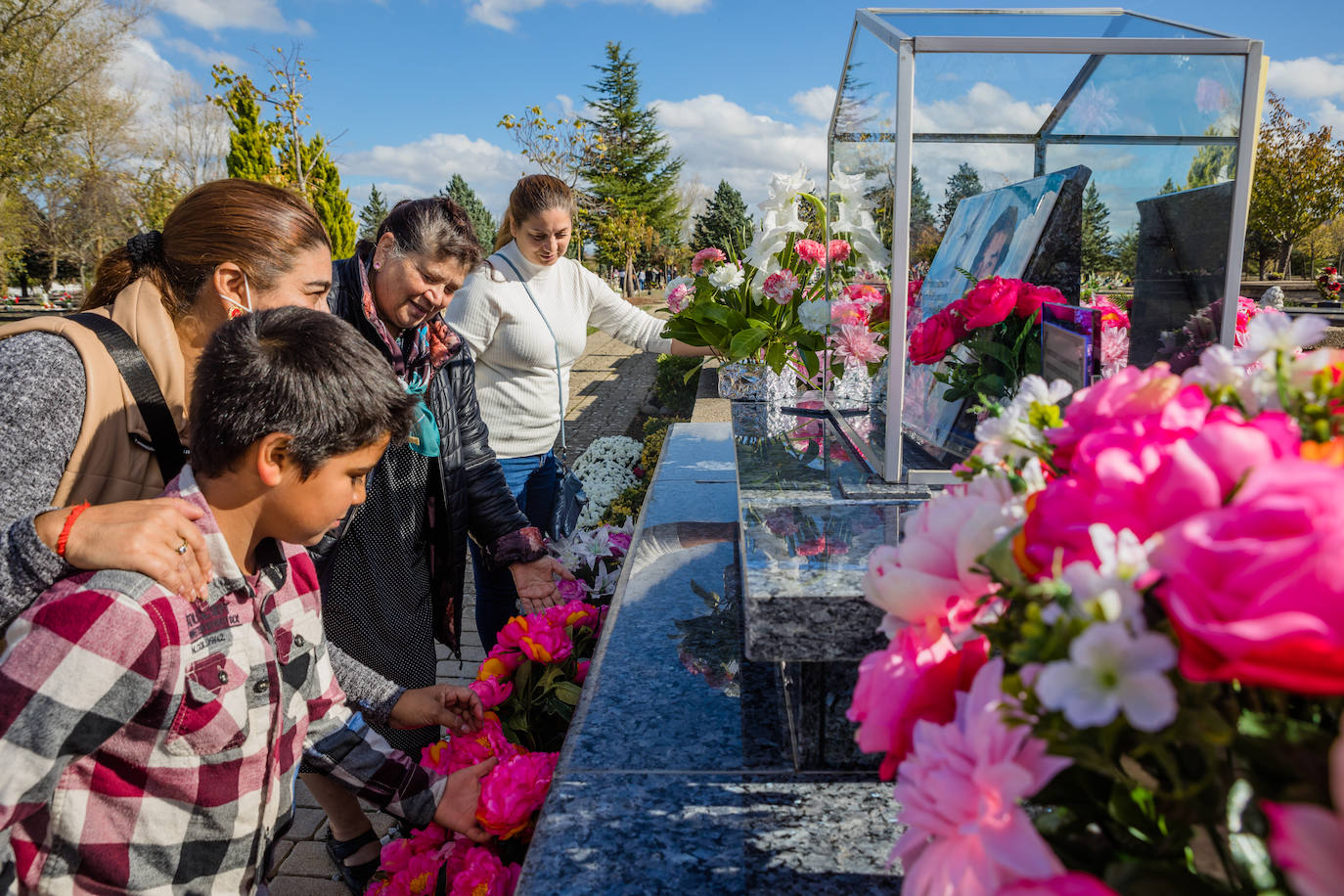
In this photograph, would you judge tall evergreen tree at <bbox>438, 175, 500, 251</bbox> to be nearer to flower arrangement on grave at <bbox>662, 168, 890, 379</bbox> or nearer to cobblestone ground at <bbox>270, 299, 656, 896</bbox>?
cobblestone ground at <bbox>270, 299, 656, 896</bbox>

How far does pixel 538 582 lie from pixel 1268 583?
2.34 metres

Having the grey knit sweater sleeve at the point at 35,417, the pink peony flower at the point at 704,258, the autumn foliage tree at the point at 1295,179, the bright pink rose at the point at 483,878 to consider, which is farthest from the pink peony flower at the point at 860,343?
the autumn foliage tree at the point at 1295,179

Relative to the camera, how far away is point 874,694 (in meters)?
0.67

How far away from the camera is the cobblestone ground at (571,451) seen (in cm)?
273

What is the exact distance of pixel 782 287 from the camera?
279 cm

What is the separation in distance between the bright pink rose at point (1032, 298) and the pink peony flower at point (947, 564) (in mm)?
1214

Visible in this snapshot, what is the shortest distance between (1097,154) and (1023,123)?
0.87 ft

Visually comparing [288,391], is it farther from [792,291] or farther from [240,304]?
[792,291]

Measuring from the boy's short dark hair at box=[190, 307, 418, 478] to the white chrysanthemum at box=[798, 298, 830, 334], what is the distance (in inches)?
59.9

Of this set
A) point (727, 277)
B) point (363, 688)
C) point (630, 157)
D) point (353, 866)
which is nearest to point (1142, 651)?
point (363, 688)

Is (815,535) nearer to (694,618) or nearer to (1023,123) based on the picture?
(694,618)

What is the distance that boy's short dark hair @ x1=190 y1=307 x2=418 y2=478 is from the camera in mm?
1383

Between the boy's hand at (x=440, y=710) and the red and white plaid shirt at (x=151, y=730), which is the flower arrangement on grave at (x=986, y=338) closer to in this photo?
the boy's hand at (x=440, y=710)

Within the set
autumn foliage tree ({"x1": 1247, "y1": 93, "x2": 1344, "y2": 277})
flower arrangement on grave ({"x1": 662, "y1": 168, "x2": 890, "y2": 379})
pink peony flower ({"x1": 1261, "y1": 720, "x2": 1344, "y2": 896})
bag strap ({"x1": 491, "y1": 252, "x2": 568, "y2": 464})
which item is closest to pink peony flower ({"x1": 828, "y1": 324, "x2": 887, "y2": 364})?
flower arrangement on grave ({"x1": 662, "y1": 168, "x2": 890, "y2": 379})
